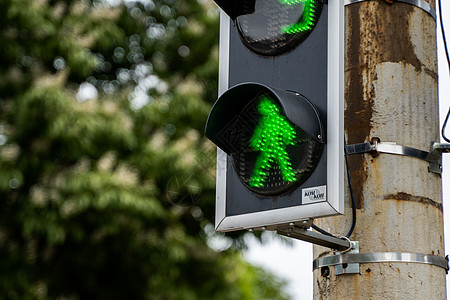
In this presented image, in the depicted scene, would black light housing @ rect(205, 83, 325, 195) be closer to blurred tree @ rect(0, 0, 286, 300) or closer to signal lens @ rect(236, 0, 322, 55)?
signal lens @ rect(236, 0, 322, 55)

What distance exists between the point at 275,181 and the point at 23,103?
5775mm

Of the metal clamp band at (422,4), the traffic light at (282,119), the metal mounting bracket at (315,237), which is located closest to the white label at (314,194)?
the traffic light at (282,119)

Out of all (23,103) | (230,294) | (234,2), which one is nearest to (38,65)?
(23,103)

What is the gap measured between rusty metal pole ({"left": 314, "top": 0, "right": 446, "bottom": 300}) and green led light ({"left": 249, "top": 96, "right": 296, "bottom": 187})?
37 cm

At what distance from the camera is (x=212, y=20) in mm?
9781

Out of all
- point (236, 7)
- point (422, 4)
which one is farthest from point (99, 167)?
point (422, 4)

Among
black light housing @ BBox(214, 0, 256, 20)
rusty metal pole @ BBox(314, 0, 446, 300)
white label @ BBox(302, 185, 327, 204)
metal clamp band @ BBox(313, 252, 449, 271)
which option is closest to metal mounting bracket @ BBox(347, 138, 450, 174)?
rusty metal pole @ BBox(314, 0, 446, 300)

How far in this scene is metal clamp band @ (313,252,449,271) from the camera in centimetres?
257

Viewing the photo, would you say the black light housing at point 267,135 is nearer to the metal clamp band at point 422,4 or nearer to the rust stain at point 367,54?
the rust stain at point 367,54

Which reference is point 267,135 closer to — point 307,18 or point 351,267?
point 307,18

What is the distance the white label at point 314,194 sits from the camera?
2332 millimetres

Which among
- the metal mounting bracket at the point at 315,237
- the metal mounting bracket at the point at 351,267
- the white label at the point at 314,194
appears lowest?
the metal mounting bracket at the point at 351,267

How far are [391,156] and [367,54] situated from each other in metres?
0.39

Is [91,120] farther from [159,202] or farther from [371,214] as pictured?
[371,214]
